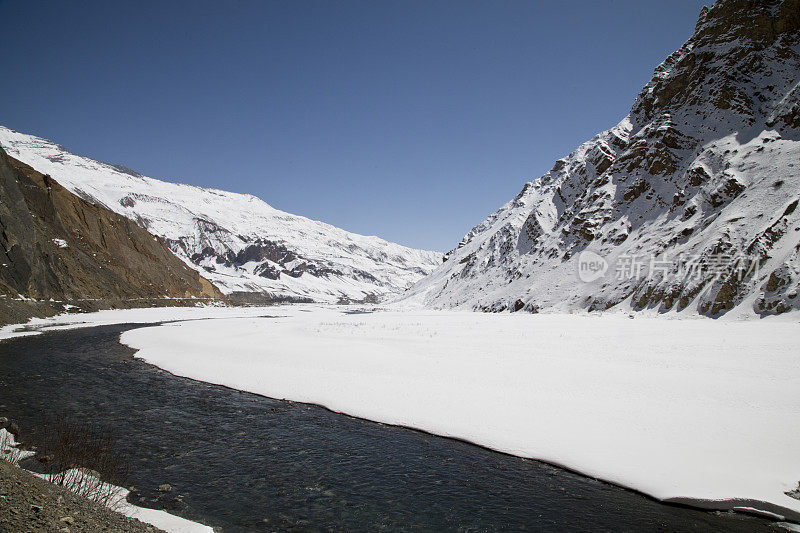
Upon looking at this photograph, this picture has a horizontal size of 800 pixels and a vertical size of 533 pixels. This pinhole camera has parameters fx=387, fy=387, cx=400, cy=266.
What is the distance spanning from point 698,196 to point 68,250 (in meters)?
93.8

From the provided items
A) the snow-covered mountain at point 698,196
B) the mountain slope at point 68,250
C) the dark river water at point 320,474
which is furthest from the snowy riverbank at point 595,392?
the mountain slope at point 68,250

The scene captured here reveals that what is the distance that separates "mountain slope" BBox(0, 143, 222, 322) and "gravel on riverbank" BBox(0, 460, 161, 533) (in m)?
50.3

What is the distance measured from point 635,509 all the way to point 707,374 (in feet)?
34.0

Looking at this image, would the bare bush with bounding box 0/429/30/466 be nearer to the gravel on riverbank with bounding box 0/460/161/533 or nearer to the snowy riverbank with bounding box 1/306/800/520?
the gravel on riverbank with bounding box 0/460/161/533

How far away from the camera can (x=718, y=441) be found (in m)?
10.5

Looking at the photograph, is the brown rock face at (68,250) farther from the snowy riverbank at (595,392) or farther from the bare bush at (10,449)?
the bare bush at (10,449)

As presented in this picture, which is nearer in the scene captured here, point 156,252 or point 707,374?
point 707,374

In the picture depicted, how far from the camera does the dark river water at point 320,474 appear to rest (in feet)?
26.7

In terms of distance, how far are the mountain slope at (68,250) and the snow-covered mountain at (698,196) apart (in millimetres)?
68107

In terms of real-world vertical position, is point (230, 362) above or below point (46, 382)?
above

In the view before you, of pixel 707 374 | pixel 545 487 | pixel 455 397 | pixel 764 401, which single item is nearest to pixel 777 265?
pixel 707 374

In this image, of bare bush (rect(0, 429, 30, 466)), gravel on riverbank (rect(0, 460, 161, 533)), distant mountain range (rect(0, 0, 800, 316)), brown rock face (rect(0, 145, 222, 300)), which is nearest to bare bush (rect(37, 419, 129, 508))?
bare bush (rect(0, 429, 30, 466))

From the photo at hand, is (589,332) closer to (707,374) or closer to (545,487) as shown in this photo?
(707,374)

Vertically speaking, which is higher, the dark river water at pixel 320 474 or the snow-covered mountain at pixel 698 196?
the snow-covered mountain at pixel 698 196
